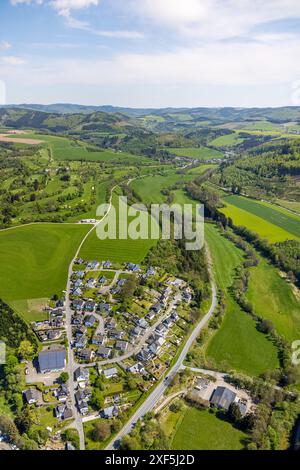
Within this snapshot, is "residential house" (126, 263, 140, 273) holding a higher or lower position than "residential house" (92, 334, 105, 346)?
higher

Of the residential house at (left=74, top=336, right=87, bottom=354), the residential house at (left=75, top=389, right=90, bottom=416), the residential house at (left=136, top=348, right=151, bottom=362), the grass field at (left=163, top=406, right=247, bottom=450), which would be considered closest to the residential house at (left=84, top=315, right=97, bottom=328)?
the residential house at (left=74, top=336, right=87, bottom=354)

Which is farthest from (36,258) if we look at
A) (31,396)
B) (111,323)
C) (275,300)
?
(275,300)

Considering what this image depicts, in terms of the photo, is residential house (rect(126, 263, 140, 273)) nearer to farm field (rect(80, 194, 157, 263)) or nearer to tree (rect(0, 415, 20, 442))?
farm field (rect(80, 194, 157, 263))

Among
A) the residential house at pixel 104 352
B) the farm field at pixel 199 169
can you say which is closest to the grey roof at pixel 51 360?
the residential house at pixel 104 352
